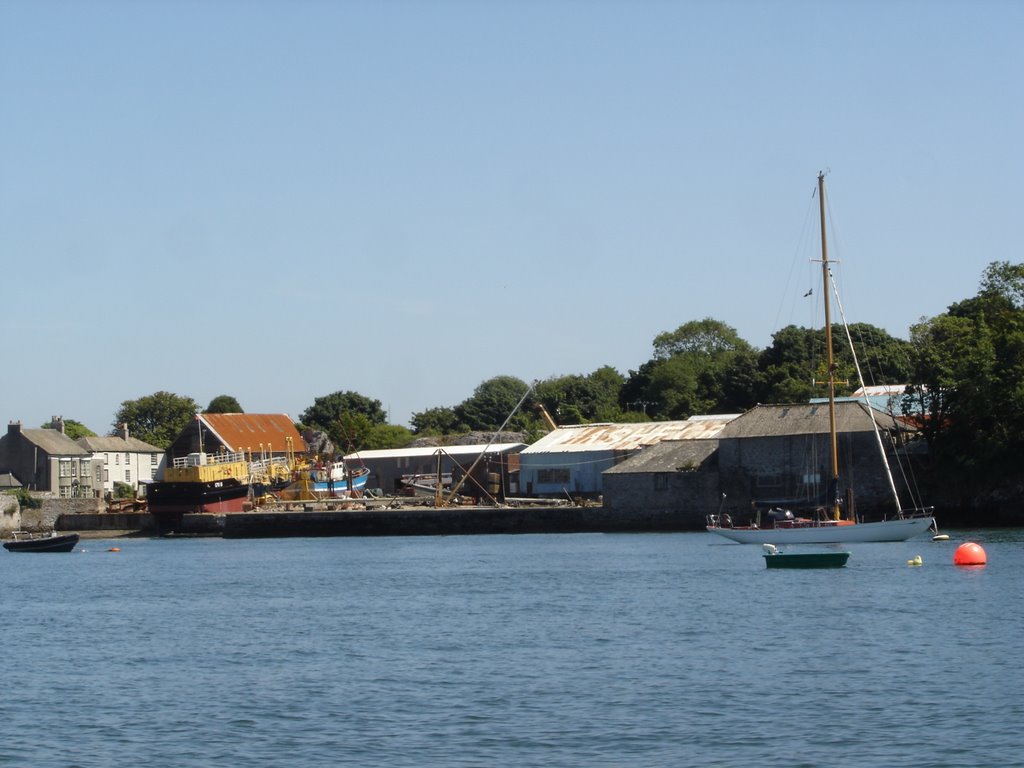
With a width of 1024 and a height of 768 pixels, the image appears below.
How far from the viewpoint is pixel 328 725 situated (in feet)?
75.2

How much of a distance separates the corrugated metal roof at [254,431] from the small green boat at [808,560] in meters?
70.9

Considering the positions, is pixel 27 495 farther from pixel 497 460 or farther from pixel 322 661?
pixel 322 661

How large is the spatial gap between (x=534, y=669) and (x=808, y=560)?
24.9 m

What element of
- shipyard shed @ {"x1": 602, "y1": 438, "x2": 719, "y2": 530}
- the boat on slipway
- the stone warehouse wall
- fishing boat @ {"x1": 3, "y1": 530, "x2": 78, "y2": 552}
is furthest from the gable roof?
shipyard shed @ {"x1": 602, "y1": 438, "x2": 719, "y2": 530}

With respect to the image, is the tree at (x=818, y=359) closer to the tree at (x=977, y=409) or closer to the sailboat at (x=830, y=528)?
the tree at (x=977, y=409)

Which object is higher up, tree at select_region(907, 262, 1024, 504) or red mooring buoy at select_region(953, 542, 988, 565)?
tree at select_region(907, 262, 1024, 504)

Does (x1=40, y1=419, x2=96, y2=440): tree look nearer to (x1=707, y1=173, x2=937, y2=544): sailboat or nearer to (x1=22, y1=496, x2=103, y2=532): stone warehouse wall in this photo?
(x1=22, y1=496, x2=103, y2=532): stone warehouse wall

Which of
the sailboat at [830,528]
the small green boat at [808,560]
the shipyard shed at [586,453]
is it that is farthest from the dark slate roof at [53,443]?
the small green boat at [808,560]

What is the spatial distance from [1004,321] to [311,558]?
133 feet

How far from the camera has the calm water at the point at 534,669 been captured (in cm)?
2091

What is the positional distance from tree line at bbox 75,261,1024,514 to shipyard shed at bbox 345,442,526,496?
295 inches

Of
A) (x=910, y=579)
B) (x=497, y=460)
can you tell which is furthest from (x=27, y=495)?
(x=910, y=579)

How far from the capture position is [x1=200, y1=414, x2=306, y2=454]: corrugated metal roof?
11612 centimetres

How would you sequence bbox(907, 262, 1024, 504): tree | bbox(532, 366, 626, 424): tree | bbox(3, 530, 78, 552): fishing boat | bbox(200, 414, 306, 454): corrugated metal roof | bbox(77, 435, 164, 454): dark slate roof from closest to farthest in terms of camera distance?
bbox(907, 262, 1024, 504): tree, bbox(3, 530, 78, 552): fishing boat, bbox(200, 414, 306, 454): corrugated metal roof, bbox(77, 435, 164, 454): dark slate roof, bbox(532, 366, 626, 424): tree
